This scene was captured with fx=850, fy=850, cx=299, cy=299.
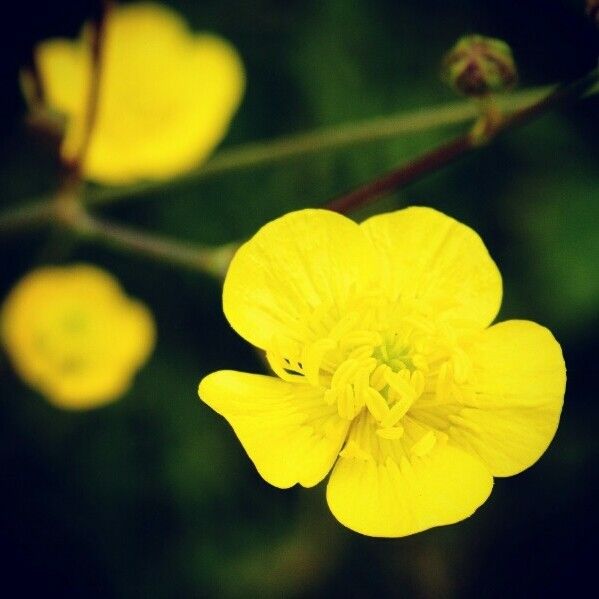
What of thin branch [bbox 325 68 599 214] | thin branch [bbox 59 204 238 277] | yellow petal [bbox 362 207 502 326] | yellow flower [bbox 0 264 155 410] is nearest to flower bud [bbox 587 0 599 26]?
thin branch [bbox 325 68 599 214]

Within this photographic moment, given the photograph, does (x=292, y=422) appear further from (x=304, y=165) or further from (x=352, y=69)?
→ (x=352, y=69)

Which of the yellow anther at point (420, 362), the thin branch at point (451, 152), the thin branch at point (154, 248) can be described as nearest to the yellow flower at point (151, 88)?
the thin branch at point (154, 248)

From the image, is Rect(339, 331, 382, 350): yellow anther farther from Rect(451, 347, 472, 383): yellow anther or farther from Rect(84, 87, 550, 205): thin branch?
Rect(84, 87, 550, 205): thin branch

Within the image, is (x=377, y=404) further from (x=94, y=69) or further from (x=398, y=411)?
(x=94, y=69)

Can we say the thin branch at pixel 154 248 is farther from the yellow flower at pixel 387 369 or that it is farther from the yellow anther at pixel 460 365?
the yellow anther at pixel 460 365

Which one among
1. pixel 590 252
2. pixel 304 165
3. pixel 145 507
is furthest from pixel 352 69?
pixel 145 507

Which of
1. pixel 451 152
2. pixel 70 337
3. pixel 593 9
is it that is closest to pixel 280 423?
pixel 451 152
